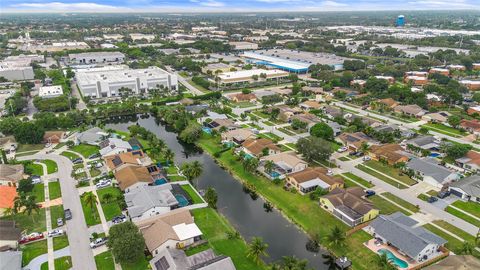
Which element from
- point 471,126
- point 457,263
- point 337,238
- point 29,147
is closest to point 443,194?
point 457,263

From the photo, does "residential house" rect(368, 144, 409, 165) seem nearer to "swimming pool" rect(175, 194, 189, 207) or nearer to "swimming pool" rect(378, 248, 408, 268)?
"swimming pool" rect(378, 248, 408, 268)

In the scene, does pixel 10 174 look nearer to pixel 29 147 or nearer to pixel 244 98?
pixel 29 147

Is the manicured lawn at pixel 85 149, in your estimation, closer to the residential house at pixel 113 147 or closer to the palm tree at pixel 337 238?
the residential house at pixel 113 147

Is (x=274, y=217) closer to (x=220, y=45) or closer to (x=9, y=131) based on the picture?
(x=9, y=131)

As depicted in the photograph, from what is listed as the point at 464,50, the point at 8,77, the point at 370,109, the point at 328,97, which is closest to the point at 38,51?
the point at 8,77

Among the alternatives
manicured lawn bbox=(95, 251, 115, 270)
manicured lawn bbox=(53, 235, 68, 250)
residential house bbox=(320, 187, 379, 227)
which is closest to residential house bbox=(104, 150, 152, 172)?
manicured lawn bbox=(53, 235, 68, 250)

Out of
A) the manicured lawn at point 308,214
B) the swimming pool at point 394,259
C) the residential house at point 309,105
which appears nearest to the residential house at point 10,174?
the manicured lawn at point 308,214
